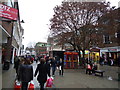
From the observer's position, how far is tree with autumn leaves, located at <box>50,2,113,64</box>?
54.3 feet

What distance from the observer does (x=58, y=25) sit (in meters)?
17.8

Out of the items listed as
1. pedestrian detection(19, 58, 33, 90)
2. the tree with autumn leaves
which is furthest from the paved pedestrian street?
the tree with autumn leaves

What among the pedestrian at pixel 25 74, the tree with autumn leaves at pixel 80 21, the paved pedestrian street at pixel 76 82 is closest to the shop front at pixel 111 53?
the tree with autumn leaves at pixel 80 21

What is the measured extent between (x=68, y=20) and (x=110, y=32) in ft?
19.7

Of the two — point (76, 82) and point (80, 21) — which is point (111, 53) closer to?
point (80, 21)

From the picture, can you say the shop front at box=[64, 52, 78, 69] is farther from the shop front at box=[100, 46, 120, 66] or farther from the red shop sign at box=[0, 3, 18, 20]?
the shop front at box=[100, 46, 120, 66]

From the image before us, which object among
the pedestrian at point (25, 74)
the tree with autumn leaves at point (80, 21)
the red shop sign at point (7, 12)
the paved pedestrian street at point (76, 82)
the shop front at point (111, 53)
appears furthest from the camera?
the shop front at point (111, 53)

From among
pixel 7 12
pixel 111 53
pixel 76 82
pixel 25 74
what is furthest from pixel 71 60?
pixel 111 53

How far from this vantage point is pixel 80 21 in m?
17.5

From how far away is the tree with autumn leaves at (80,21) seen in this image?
16562mm

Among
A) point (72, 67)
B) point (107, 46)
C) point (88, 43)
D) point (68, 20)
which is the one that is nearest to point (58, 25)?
point (68, 20)

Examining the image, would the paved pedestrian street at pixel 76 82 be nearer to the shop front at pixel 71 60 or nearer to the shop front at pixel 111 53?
the shop front at pixel 71 60

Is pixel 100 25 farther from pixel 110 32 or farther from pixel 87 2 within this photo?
pixel 87 2

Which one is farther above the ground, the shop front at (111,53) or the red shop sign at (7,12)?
the red shop sign at (7,12)
